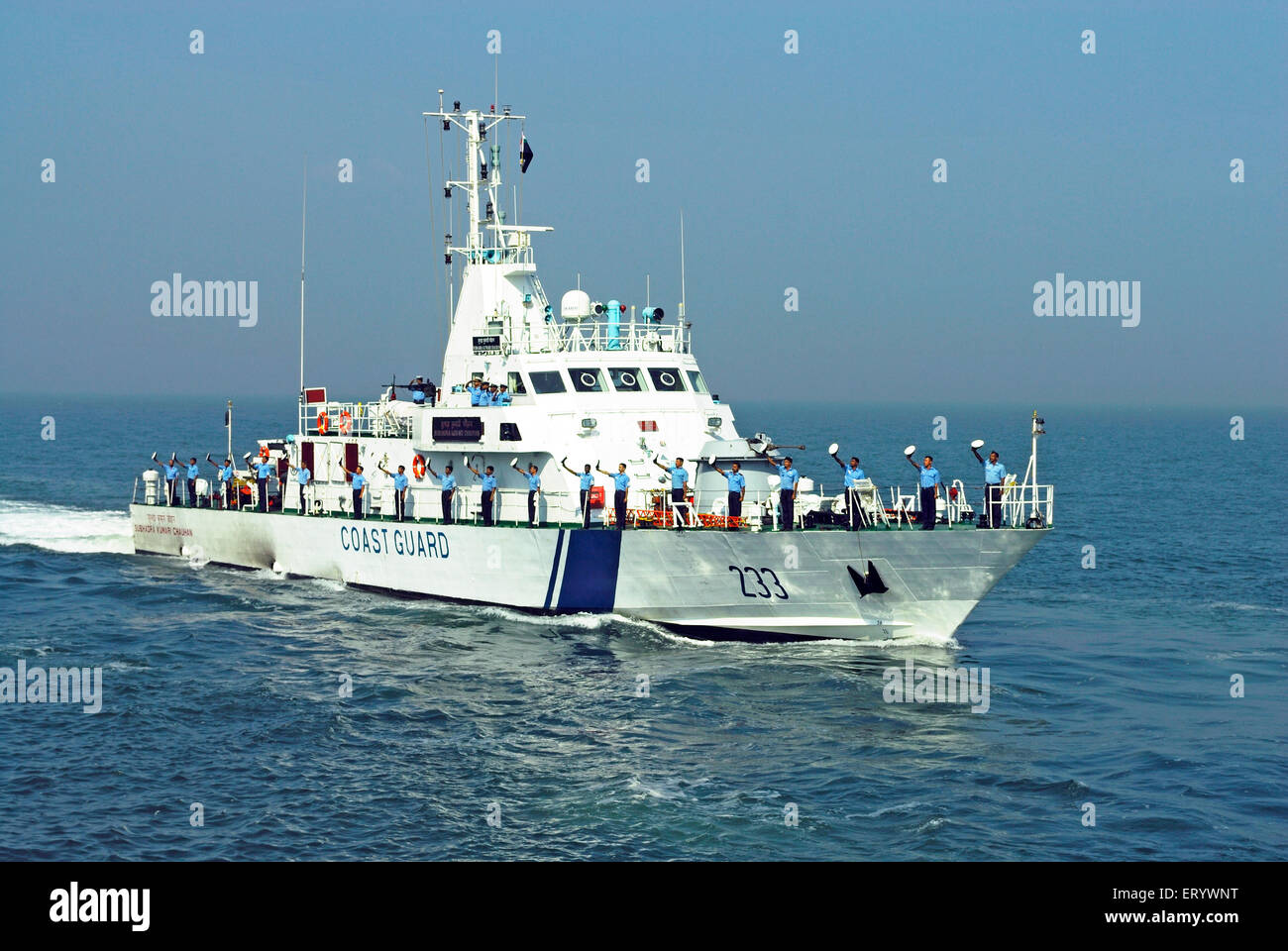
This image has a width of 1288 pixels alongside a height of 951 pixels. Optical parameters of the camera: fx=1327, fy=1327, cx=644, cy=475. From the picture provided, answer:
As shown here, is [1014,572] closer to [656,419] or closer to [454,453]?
[656,419]

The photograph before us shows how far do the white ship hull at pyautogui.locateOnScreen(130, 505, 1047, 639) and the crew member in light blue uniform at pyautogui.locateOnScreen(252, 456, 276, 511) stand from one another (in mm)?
7268

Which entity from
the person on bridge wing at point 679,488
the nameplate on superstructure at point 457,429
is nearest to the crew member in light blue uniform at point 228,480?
the nameplate on superstructure at point 457,429

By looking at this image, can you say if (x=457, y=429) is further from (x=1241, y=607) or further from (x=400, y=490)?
(x=1241, y=607)

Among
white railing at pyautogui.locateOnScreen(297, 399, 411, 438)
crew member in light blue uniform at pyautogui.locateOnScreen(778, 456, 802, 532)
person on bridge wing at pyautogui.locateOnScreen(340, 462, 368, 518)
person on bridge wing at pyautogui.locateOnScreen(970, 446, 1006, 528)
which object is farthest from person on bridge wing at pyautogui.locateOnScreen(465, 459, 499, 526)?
person on bridge wing at pyautogui.locateOnScreen(970, 446, 1006, 528)

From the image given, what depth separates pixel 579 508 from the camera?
2962 centimetres

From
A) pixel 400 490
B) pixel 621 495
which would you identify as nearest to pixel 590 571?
pixel 621 495

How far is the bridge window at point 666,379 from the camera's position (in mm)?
31859

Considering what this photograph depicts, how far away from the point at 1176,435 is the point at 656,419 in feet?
430

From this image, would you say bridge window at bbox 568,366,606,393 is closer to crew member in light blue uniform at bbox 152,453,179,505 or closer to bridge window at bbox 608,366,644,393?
bridge window at bbox 608,366,644,393

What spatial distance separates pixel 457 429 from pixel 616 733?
12.2 meters

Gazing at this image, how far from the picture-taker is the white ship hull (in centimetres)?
2642

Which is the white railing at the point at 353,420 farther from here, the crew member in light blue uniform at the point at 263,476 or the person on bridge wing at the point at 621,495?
the person on bridge wing at the point at 621,495

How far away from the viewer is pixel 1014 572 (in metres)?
39.4
